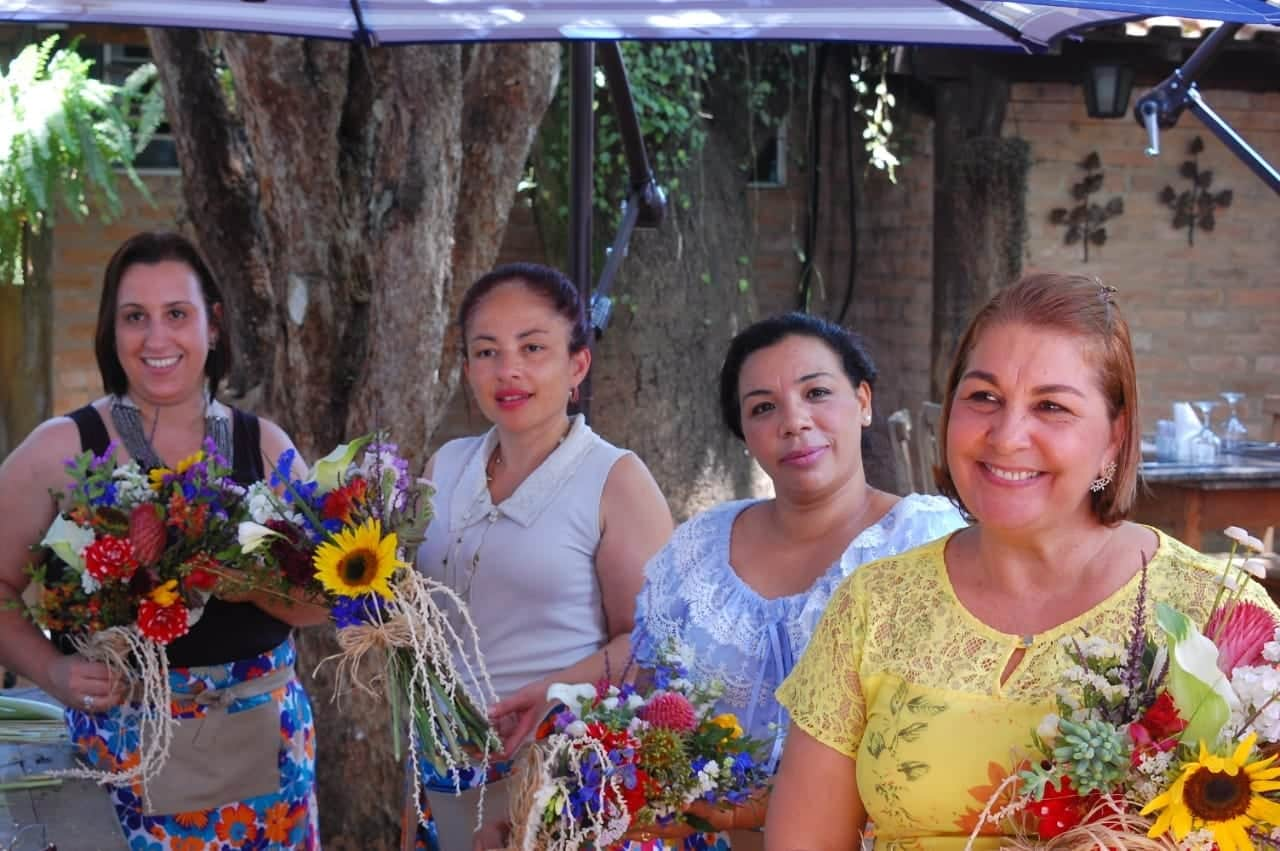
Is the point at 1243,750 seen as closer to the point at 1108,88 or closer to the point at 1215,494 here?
the point at 1215,494

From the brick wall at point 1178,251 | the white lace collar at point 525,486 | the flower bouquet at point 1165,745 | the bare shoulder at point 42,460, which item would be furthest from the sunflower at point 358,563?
the brick wall at point 1178,251

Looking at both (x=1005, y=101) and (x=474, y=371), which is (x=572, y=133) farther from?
(x=1005, y=101)

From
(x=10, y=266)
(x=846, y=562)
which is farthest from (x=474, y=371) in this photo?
(x=10, y=266)

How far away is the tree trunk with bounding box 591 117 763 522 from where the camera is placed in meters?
8.32

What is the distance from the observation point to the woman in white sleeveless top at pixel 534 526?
131 inches

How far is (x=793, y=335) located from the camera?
3107 millimetres

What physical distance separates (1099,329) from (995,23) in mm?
1336

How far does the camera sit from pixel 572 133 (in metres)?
4.27

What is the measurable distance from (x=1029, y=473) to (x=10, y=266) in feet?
23.9

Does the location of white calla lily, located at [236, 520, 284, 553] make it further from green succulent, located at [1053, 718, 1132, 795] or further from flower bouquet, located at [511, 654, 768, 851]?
green succulent, located at [1053, 718, 1132, 795]

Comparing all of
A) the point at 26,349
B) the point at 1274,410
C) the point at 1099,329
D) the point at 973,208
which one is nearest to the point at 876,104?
the point at 973,208

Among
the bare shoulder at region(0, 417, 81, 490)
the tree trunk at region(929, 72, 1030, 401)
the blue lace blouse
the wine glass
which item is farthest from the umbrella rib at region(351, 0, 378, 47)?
the tree trunk at region(929, 72, 1030, 401)

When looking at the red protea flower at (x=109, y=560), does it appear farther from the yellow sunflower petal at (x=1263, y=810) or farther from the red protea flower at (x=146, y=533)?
the yellow sunflower petal at (x=1263, y=810)

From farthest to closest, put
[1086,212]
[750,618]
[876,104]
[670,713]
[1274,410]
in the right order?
[876,104] → [1086,212] → [1274,410] → [750,618] → [670,713]
